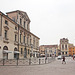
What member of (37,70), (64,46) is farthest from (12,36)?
(64,46)

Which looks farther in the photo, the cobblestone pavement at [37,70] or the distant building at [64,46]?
the distant building at [64,46]

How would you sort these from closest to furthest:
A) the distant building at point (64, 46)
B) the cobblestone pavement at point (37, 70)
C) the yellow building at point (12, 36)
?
the cobblestone pavement at point (37, 70), the yellow building at point (12, 36), the distant building at point (64, 46)

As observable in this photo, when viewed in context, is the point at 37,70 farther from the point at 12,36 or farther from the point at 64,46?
the point at 64,46

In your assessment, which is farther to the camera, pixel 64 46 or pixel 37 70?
pixel 64 46

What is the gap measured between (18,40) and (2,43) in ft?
33.7

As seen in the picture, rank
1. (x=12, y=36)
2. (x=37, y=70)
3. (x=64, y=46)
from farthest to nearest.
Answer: (x=64, y=46) < (x=12, y=36) < (x=37, y=70)

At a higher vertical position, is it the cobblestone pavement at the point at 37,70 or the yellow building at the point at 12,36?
the yellow building at the point at 12,36

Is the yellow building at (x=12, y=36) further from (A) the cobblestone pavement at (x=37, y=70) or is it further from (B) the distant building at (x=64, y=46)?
(B) the distant building at (x=64, y=46)

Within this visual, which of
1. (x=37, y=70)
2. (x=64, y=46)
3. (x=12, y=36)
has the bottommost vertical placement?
(x=37, y=70)

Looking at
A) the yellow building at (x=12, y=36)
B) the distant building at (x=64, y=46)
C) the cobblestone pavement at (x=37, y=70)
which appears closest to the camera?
the cobblestone pavement at (x=37, y=70)

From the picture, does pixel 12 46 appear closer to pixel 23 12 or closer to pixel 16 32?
pixel 16 32

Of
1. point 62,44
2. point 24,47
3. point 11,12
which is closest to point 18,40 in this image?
point 24,47

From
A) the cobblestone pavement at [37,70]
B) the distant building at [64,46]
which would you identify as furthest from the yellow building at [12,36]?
the distant building at [64,46]

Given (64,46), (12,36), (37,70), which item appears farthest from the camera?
(64,46)
